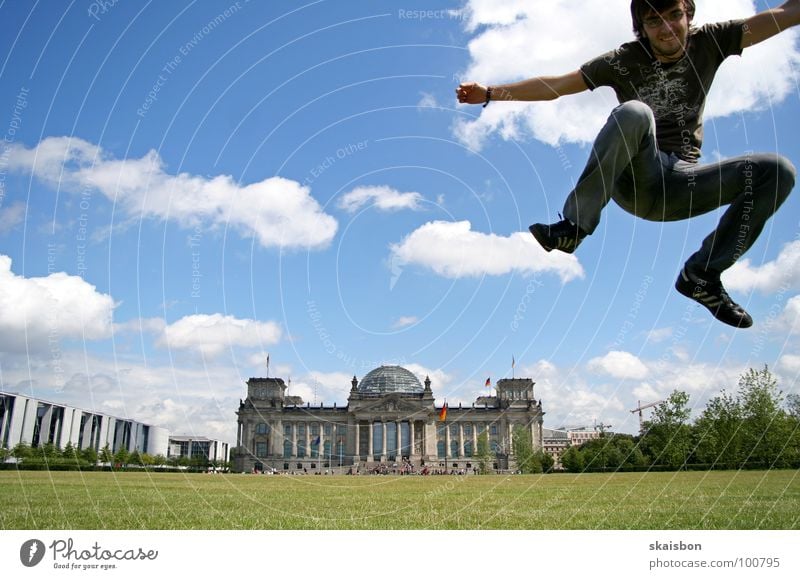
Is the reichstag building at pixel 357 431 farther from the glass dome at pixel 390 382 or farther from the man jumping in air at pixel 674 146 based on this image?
the man jumping in air at pixel 674 146

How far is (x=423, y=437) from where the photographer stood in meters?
176

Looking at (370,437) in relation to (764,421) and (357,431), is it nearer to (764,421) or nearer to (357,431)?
(357,431)

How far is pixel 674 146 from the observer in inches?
232

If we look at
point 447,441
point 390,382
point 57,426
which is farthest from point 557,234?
point 390,382

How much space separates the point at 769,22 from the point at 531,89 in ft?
7.32

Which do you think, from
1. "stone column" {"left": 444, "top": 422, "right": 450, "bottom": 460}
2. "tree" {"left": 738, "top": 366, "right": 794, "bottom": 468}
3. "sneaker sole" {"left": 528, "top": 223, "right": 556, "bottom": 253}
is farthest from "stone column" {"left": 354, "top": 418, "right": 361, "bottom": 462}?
"sneaker sole" {"left": 528, "top": 223, "right": 556, "bottom": 253}

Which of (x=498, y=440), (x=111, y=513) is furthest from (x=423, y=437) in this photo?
(x=111, y=513)

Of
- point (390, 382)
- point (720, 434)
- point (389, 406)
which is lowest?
point (720, 434)

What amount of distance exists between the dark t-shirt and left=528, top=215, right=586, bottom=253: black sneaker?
6.02ft

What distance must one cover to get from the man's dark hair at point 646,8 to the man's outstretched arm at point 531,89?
70cm

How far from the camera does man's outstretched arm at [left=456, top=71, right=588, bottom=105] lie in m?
6.15

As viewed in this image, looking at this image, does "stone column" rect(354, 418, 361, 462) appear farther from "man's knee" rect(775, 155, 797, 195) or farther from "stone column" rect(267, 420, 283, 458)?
"man's knee" rect(775, 155, 797, 195)
